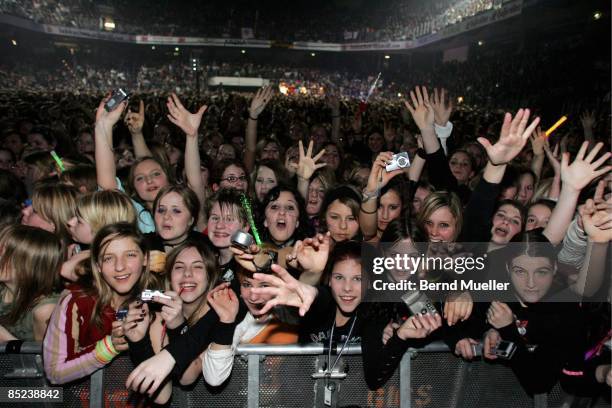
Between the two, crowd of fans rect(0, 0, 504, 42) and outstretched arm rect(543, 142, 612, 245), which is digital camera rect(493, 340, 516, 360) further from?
crowd of fans rect(0, 0, 504, 42)

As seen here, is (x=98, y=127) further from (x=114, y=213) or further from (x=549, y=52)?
(x=549, y=52)

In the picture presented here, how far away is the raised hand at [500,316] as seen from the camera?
245 cm

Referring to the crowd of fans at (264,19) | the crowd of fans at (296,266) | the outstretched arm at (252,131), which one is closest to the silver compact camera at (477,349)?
the crowd of fans at (296,266)

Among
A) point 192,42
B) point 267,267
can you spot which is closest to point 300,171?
point 267,267

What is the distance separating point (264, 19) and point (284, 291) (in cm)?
4415

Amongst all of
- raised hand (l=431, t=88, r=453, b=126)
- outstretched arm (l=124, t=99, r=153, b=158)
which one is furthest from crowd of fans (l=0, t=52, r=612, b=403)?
raised hand (l=431, t=88, r=453, b=126)

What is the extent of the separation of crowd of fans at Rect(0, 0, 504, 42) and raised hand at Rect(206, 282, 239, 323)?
32592 mm

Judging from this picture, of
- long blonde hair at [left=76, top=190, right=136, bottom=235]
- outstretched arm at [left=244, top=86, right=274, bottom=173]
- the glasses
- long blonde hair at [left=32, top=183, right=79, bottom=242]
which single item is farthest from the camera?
outstretched arm at [left=244, top=86, right=274, bottom=173]

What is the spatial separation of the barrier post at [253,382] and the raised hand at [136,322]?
525 mm

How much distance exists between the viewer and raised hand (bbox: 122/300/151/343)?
2419 mm

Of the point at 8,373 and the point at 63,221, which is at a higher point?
the point at 63,221

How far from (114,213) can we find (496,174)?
2440 millimetres

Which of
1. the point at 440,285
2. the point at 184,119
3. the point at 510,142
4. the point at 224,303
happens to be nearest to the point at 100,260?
the point at 224,303

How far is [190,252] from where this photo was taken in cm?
311
